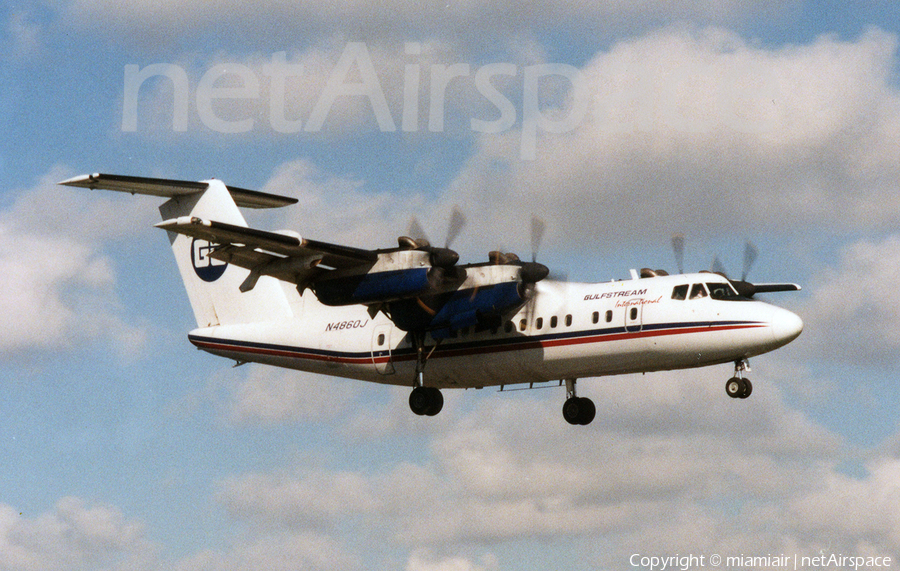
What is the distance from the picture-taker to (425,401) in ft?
91.2

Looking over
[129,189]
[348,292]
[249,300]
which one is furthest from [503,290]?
[129,189]

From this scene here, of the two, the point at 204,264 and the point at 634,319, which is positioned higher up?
the point at 204,264

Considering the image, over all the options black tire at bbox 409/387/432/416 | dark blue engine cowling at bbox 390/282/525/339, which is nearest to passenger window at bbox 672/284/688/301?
dark blue engine cowling at bbox 390/282/525/339

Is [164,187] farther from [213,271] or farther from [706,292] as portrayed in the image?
[706,292]

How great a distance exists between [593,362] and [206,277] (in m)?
11.7

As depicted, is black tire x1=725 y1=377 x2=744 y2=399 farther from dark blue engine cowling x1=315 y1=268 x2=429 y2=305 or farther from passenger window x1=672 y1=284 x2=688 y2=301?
dark blue engine cowling x1=315 y1=268 x2=429 y2=305

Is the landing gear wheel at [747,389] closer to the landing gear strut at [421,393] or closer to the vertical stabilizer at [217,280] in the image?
the landing gear strut at [421,393]

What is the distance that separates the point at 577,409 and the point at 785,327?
6225 millimetres

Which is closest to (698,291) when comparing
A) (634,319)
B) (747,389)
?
(634,319)

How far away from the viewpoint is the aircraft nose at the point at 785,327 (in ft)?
79.0

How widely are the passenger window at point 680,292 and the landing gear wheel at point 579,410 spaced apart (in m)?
4.45

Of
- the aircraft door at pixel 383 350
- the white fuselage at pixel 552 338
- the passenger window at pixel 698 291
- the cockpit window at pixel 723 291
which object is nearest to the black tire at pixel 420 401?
the white fuselage at pixel 552 338

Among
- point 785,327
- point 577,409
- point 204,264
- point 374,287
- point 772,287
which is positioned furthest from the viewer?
point 204,264

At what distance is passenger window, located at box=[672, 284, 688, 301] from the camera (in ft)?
82.8
